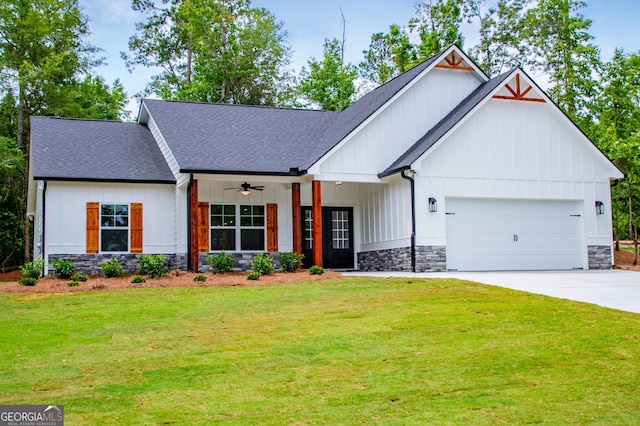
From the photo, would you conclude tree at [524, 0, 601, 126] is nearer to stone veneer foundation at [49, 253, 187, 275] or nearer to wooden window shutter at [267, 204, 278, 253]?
wooden window shutter at [267, 204, 278, 253]

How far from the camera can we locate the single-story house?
55.8ft

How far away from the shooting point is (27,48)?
28.7 metres

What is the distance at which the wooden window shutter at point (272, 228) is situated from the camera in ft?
61.0

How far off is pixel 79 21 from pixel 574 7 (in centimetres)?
2339

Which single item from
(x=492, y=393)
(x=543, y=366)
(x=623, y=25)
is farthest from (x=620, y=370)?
(x=623, y=25)

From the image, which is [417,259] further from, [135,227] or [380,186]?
[135,227]

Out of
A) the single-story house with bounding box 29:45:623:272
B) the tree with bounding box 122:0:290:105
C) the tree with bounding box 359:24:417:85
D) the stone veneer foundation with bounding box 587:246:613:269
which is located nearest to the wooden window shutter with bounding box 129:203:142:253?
the single-story house with bounding box 29:45:623:272

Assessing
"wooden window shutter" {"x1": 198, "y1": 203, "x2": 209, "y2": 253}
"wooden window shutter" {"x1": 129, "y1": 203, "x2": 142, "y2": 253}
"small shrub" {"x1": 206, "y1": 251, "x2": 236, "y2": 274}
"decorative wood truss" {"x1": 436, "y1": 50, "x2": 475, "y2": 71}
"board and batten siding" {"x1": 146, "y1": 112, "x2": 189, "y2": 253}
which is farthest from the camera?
"decorative wood truss" {"x1": 436, "y1": 50, "x2": 475, "y2": 71}

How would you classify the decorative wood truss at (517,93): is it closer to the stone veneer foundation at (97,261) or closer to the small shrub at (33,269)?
the stone veneer foundation at (97,261)

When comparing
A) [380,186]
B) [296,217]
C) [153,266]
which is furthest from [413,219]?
[153,266]

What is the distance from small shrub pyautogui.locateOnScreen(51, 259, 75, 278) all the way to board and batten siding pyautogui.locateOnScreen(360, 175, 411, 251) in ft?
26.4

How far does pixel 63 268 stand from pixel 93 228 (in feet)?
6.25

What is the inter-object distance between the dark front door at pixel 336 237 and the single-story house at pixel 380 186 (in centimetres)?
7

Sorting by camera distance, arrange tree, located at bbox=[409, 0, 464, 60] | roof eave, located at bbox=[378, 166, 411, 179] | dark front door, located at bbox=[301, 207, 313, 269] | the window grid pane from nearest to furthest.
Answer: roof eave, located at bbox=[378, 166, 411, 179] < dark front door, located at bbox=[301, 207, 313, 269] < the window grid pane < tree, located at bbox=[409, 0, 464, 60]
